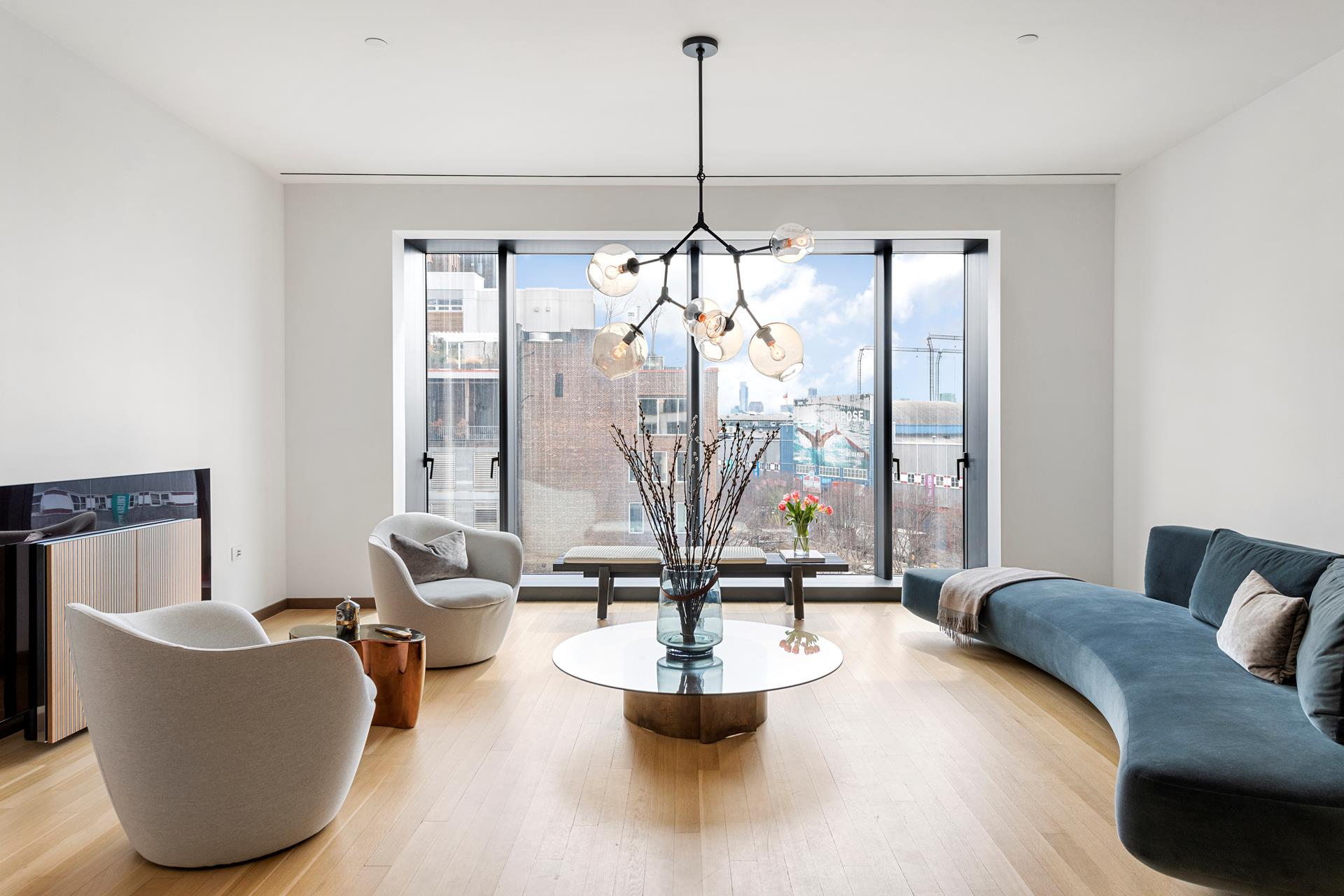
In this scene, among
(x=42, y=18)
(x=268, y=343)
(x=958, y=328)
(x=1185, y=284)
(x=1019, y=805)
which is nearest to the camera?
(x=1019, y=805)

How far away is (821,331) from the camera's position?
619 centimetres

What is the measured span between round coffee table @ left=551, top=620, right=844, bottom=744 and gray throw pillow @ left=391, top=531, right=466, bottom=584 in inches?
47.2

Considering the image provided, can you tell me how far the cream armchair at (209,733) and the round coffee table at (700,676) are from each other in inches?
37.6

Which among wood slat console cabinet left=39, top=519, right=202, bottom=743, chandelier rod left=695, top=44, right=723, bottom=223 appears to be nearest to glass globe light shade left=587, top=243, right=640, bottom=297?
chandelier rod left=695, top=44, right=723, bottom=223

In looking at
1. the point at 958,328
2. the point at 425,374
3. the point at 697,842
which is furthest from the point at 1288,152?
the point at 425,374

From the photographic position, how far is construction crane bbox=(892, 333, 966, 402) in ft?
20.0

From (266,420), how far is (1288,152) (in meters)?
5.79

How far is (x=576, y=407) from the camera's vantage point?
611 cm

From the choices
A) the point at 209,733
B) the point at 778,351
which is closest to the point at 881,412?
the point at 778,351

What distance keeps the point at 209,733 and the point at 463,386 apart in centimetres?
403

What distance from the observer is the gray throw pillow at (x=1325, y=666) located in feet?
7.77

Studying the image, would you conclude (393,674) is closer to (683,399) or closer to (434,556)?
(434,556)

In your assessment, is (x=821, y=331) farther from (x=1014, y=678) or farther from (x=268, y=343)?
(x=268, y=343)

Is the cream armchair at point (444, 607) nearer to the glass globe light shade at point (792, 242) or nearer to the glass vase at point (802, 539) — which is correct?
the glass vase at point (802, 539)
